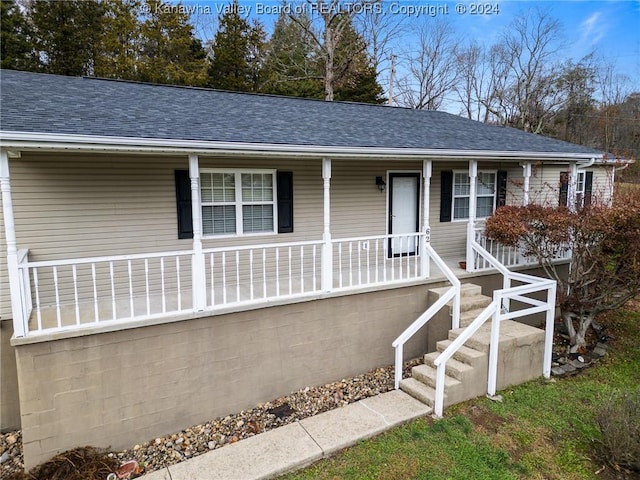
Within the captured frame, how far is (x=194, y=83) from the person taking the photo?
17969 millimetres

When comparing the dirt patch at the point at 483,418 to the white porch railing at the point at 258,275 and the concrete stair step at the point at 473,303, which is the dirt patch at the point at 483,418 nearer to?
the concrete stair step at the point at 473,303

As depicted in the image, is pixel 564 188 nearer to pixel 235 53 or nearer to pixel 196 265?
pixel 196 265

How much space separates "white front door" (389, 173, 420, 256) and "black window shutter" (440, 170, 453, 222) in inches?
21.1

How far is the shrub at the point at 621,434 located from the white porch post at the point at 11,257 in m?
6.22

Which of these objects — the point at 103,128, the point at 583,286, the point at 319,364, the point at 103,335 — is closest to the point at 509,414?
the point at 319,364

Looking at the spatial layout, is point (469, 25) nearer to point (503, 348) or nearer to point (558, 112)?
point (558, 112)

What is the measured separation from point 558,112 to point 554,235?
24.7 metres

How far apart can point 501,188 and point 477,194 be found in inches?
28.3

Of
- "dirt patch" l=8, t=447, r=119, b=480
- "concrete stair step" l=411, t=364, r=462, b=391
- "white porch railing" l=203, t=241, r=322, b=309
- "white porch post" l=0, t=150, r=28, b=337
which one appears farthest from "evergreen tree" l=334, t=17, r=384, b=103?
"dirt patch" l=8, t=447, r=119, b=480

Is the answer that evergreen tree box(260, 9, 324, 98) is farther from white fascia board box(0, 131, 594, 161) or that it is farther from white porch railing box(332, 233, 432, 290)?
white fascia board box(0, 131, 594, 161)

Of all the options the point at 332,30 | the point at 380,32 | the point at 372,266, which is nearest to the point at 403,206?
the point at 372,266

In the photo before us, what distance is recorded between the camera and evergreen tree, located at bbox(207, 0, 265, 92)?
62.5ft

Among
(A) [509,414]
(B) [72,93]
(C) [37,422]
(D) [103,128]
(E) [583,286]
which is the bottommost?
(A) [509,414]

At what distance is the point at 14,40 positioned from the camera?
1545cm
